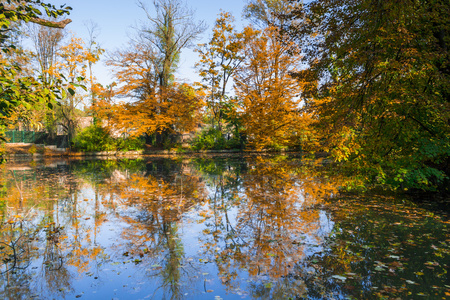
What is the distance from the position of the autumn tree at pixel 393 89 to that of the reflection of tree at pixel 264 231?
6.31ft

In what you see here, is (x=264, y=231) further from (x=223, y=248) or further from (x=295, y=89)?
(x=295, y=89)

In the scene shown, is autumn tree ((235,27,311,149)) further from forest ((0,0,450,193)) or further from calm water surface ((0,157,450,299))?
calm water surface ((0,157,450,299))

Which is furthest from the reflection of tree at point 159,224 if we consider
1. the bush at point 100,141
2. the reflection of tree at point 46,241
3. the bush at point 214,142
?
the bush at point 100,141

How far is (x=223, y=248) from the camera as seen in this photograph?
4.48m

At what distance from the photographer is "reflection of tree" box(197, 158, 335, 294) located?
3.83 metres

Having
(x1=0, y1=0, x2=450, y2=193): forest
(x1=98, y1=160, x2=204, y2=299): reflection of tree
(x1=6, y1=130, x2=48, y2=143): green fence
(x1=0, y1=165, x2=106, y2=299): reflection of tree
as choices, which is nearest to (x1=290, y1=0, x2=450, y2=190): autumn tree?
(x1=0, y1=0, x2=450, y2=193): forest

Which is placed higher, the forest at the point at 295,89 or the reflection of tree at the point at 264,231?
the forest at the point at 295,89

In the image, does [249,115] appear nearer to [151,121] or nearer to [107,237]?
[151,121]

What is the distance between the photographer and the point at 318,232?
16.9ft

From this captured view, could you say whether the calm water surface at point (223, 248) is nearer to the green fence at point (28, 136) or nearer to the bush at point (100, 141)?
the bush at point (100, 141)

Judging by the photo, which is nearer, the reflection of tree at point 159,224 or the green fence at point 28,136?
the reflection of tree at point 159,224

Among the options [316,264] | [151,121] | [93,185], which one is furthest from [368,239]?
[151,121]

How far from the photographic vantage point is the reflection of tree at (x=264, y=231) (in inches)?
151

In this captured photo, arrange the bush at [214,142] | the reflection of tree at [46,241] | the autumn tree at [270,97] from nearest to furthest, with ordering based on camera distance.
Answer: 1. the reflection of tree at [46,241]
2. the autumn tree at [270,97]
3. the bush at [214,142]
